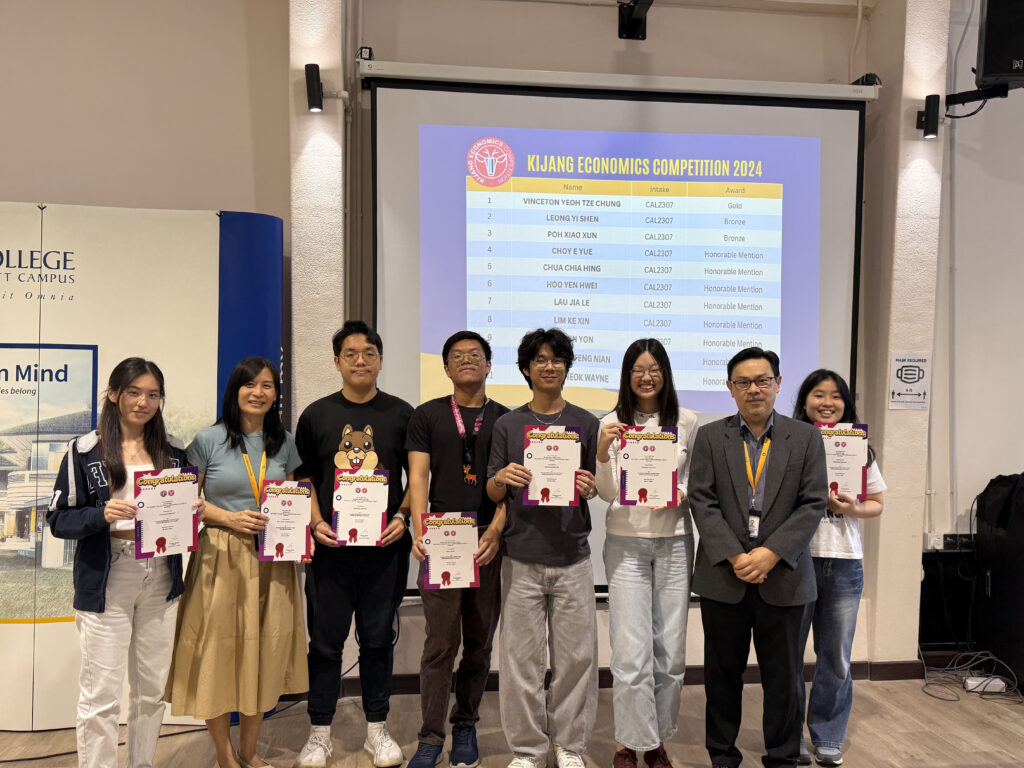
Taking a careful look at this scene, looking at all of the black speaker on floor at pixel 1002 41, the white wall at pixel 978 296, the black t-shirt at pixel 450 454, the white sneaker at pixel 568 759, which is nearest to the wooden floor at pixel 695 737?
the white sneaker at pixel 568 759

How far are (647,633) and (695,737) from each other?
86 cm

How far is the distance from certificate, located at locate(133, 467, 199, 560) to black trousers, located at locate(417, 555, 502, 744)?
0.83m

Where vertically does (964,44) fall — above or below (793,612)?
above

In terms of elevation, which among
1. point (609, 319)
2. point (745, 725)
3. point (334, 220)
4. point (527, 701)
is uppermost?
point (334, 220)

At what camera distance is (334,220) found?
3723mm

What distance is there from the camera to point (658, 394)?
282 centimetres

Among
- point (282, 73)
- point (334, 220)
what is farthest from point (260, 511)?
point (282, 73)

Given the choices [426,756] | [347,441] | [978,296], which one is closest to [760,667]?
[426,756]

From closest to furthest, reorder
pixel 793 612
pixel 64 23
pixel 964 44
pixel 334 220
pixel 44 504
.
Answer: pixel 793 612, pixel 44 504, pixel 334 220, pixel 64 23, pixel 964 44

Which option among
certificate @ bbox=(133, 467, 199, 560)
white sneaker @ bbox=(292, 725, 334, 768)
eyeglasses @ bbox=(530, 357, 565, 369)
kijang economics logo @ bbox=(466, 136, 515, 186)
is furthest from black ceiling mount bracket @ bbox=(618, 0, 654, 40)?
white sneaker @ bbox=(292, 725, 334, 768)

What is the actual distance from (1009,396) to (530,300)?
2.90 metres

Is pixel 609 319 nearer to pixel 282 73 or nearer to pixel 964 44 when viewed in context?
pixel 282 73

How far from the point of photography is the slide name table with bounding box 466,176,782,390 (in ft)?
12.8

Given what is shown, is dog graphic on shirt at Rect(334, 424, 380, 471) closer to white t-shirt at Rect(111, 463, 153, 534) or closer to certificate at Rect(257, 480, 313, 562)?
certificate at Rect(257, 480, 313, 562)
